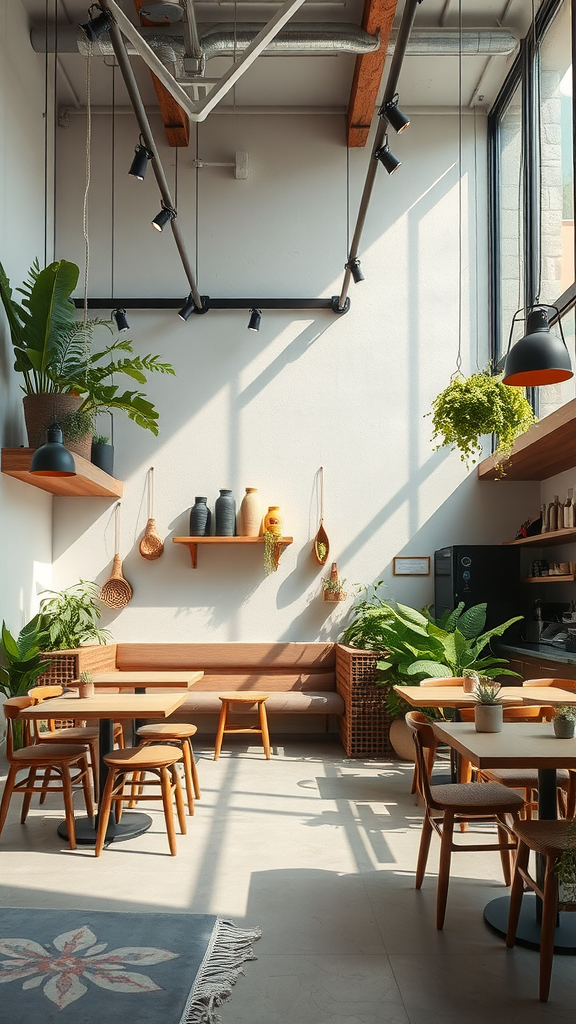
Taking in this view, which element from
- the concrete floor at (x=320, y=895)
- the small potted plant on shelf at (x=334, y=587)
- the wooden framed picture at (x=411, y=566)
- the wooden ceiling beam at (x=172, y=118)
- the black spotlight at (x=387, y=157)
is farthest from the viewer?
the wooden framed picture at (x=411, y=566)

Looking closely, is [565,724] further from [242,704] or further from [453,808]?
[242,704]

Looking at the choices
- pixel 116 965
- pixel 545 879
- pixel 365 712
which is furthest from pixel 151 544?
pixel 545 879

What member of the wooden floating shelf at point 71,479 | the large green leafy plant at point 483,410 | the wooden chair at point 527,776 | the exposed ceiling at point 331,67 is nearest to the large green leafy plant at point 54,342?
the wooden floating shelf at point 71,479

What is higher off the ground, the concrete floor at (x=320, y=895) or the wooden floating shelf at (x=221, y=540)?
the wooden floating shelf at (x=221, y=540)

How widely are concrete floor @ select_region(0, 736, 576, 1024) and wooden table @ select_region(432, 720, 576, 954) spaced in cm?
8

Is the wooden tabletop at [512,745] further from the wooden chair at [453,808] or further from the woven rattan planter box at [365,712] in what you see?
the woven rattan planter box at [365,712]

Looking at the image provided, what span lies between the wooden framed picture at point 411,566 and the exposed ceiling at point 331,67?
161 inches

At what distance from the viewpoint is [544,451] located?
6.48m

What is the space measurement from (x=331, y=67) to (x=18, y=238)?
326cm

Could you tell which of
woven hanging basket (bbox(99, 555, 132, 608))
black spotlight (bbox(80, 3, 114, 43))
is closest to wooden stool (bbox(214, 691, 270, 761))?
woven hanging basket (bbox(99, 555, 132, 608))

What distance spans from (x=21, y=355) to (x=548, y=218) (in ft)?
14.2

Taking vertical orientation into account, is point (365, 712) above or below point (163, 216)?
below

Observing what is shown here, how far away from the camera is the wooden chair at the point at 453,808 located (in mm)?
3477

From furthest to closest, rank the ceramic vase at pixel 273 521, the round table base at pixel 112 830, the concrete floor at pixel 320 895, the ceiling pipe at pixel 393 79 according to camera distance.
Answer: the ceramic vase at pixel 273 521, the round table base at pixel 112 830, the ceiling pipe at pixel 393 79, the concrete floor at pixel 320 895
